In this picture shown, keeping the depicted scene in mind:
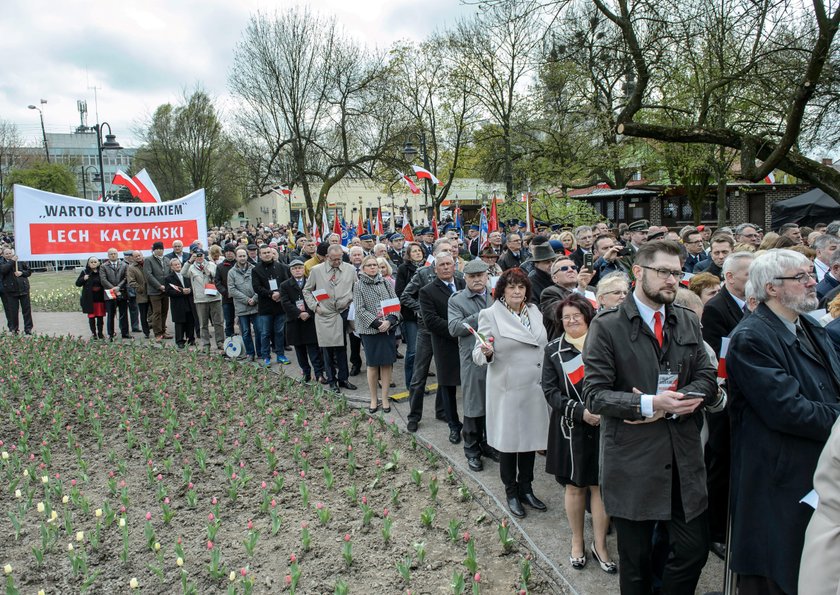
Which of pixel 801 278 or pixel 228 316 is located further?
pixel 228 316

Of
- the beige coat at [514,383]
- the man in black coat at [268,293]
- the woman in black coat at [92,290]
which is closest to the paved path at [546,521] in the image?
the beige coat at [514,383]

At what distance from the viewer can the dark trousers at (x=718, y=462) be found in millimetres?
3748

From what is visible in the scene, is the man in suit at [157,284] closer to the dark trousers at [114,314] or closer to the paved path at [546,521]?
the dark trousers at [114,314]

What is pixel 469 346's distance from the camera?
578cm

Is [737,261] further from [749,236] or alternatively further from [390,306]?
[749,236]

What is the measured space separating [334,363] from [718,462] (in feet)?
18.4

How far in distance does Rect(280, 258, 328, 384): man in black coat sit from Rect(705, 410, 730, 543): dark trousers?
231 inches

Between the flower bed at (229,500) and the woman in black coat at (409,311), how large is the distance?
39.3 inches

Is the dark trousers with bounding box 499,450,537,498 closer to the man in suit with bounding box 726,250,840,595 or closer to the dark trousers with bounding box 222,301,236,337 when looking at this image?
the man in suit with bounding box 726,250,840,595

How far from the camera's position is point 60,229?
11.2 meters

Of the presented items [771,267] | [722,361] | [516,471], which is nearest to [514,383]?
[516,471]

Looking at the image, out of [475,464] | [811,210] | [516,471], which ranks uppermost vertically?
[811,210]

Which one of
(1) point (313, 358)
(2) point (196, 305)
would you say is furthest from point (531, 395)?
(2) point (196, 305)

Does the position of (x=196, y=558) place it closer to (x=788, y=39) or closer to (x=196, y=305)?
(x=196, y=305)
